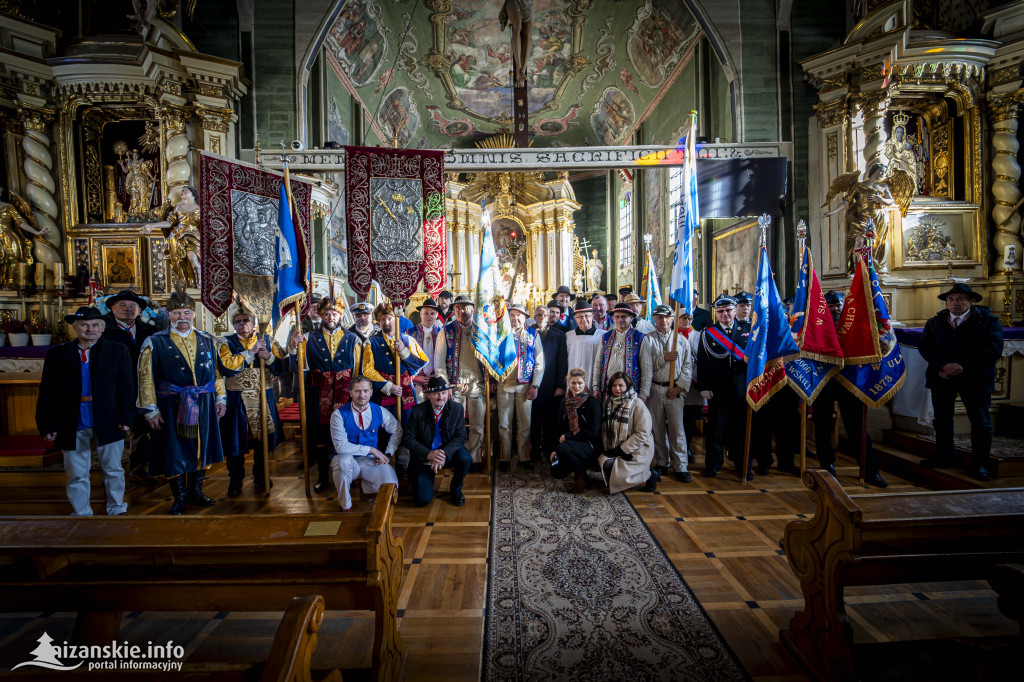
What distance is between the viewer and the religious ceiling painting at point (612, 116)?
44.5ft

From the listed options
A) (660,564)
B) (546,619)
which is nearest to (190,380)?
(546,619)

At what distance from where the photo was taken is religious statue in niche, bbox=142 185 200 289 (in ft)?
22.7

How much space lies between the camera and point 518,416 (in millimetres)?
5230

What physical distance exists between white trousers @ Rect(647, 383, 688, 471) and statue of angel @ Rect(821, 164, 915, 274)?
3.87 metres

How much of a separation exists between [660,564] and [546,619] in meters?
0.97

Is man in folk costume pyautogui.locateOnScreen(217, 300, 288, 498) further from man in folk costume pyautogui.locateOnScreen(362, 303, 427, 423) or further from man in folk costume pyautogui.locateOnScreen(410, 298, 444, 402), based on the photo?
man in folk costume pyautogui.locateOnScreen(410, 298, 444, 402)

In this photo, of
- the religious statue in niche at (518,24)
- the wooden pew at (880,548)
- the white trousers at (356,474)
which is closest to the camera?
the wooden pew at (880,548)

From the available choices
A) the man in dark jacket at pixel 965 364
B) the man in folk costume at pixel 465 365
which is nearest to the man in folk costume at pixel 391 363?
the man in folk costume at pixel 465 365

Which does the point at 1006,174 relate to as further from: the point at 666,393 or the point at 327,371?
the point at 327,371

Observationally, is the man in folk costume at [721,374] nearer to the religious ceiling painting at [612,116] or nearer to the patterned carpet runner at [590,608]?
the patterned carpet runner at [590,608]

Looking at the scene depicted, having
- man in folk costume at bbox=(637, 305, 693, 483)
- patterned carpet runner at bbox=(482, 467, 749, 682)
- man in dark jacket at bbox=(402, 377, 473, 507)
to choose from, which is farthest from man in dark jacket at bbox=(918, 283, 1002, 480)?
man in dark jacket at bbox=(402, 377, 473, 507)

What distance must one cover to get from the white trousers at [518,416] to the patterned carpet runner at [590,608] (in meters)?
1.24

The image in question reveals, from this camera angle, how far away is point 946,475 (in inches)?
170

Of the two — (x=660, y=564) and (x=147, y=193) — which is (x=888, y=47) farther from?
(x=147, y=193)
